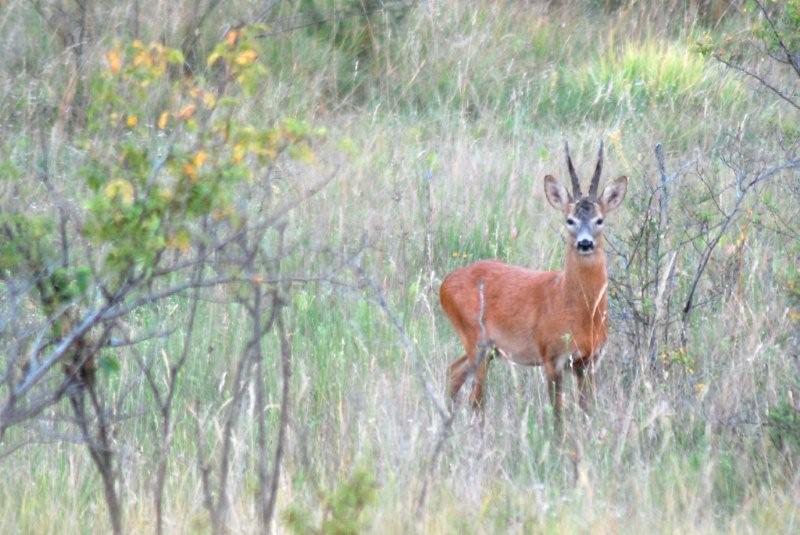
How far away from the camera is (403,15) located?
1256 cm

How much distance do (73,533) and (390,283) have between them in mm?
→ 3285

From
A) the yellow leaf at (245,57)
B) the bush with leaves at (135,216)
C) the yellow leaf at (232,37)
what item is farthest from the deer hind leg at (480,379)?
the yellow leaf at (245,57)

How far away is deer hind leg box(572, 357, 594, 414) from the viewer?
6180 millimetres

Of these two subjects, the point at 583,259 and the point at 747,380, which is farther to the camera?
the point at 583,259

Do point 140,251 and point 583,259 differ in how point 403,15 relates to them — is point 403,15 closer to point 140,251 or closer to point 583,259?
point 583,259

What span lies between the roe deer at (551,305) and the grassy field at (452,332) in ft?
0.42

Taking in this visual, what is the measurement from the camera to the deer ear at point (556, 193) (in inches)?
265

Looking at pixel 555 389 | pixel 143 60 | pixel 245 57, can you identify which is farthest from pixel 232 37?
pixel 555 389

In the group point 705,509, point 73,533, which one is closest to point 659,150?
point 705,509

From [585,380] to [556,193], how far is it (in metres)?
0.98

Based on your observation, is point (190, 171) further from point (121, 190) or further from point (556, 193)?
point (556, 193)

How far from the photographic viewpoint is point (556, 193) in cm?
684

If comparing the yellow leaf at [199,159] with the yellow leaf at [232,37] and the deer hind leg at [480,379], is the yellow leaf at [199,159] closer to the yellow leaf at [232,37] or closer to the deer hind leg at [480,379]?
the yellow leaf at [232,37]

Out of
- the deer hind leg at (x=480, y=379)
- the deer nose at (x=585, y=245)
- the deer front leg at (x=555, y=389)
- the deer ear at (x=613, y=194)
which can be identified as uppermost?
the deer ear at (x=613, y=194)
